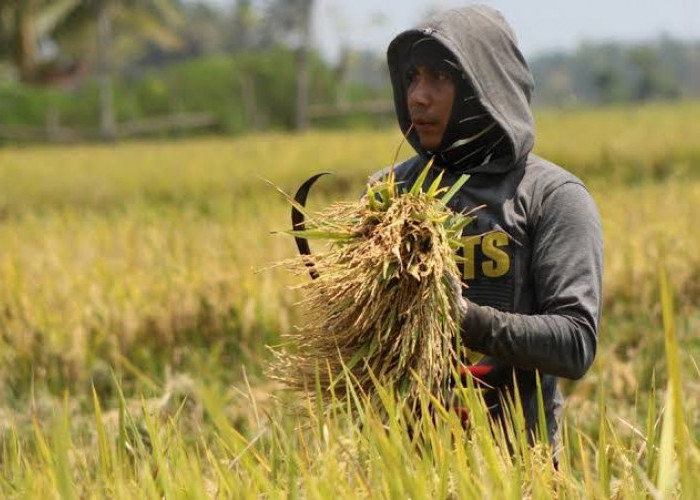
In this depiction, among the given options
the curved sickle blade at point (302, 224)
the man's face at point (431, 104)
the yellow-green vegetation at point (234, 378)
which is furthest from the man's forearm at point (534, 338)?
the man's face at point (431, 104)

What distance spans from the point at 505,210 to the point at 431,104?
23 cm

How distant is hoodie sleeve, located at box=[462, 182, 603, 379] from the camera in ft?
5.32

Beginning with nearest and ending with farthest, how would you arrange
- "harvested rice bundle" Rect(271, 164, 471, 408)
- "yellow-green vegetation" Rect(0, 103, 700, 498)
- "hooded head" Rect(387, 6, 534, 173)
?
"yellow-green vegetation" Rect(0, 103, 700, 498)
"harvested rice bundle" Rect(271, 164, 471, 408)
"hooded head" Rect(387, 6, 534, 173)

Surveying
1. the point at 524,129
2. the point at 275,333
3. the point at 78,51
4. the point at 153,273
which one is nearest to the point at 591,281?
the point at 524,129

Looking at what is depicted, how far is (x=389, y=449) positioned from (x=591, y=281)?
55 cm

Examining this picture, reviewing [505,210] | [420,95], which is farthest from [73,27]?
[505,210]

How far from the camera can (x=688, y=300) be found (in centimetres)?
483

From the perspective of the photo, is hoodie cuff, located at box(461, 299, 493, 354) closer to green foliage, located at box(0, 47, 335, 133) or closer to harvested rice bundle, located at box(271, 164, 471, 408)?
harvested rice bundle, located at box(271, 164, 471, 408)

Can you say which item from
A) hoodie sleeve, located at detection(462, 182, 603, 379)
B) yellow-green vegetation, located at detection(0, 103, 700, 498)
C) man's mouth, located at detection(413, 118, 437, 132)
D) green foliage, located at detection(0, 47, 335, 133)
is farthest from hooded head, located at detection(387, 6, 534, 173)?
green foliage, located at detection(0, 47, 335, 133)

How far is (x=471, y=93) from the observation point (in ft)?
6.04

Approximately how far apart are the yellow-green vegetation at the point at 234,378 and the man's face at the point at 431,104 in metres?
0.50

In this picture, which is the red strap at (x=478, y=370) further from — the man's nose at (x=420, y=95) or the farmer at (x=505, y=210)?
the man's nose at (x=420, y=95)

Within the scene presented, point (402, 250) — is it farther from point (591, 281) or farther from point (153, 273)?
point (153, 273)

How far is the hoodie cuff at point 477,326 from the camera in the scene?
1.59m
